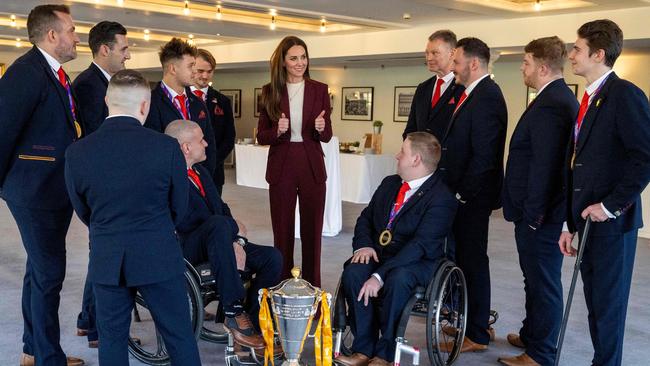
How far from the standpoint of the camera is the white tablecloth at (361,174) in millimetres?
9469

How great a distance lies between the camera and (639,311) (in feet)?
15.1

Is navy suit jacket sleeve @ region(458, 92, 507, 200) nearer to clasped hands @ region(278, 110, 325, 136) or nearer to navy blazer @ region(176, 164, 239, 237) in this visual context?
clasped hands @ region(278, 110, 325, 136)

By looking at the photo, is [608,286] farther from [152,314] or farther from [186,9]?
[186,9]

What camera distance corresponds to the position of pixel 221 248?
3152mm

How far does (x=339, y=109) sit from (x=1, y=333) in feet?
39.3

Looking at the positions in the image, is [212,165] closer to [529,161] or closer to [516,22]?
[529,161]

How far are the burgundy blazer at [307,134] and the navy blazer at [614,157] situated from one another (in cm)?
157

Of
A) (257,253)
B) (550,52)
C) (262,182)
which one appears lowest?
(262,182)

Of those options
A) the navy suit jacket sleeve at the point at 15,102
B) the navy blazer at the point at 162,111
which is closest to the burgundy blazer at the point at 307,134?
the navy blazer at the point at 162,111

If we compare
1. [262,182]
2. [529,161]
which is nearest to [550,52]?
[529,161]

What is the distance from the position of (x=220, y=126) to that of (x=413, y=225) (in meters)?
2.20

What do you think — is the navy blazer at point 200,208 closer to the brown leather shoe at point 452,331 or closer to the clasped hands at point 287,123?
the clasped hands at point 287,123

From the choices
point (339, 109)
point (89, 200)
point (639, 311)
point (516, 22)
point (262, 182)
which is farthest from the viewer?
point (339, 109)

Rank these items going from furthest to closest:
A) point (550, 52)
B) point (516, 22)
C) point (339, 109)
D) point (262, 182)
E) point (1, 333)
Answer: point (339, 109) → point (262, 182) → point (516, 22) → point (1, 333) → point (550, 52)
